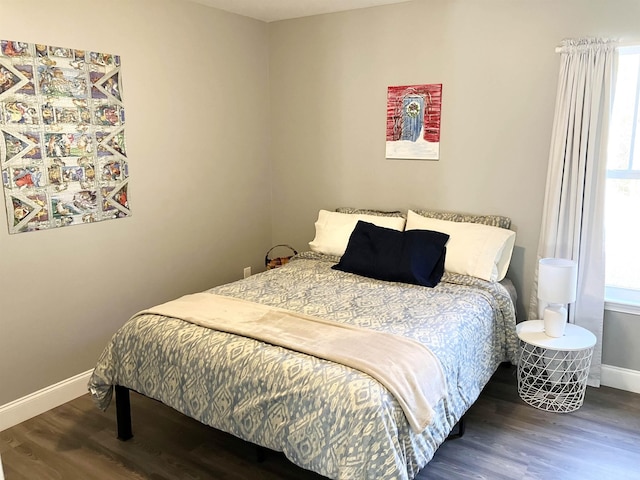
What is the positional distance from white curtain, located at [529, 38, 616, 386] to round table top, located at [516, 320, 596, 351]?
0.21 metres

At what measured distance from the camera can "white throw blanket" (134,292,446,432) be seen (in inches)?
77.6

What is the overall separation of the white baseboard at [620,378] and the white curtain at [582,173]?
0.08 meters

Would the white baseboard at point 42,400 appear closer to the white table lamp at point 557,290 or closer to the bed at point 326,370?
the bed at point 326,370

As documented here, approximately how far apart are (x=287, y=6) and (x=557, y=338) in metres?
2.80

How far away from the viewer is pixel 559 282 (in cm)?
280

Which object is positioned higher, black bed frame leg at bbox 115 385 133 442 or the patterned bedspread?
the patterned bedspread

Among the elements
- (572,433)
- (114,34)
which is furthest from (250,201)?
(572,433)

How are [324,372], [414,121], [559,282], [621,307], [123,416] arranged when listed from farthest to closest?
[414,121], [621,307], [559,282], [123,416], [324,372]

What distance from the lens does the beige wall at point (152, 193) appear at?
110 inches

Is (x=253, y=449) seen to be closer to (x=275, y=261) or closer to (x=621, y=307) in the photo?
(x=275, y=261)

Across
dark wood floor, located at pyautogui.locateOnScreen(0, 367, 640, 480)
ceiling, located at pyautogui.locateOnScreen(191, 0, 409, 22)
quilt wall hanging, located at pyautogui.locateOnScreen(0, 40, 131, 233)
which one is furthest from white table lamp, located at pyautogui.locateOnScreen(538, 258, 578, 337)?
quilt wall hanging, located at pyautogui.locateOnScreen(0, 40, 131, 233)

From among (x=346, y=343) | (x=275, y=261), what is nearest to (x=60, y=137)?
(x=275, y=261)

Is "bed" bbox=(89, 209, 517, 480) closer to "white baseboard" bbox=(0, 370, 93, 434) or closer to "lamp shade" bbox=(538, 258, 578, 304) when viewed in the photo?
"lamp shade" bbox=(538, 258, 578, 304)

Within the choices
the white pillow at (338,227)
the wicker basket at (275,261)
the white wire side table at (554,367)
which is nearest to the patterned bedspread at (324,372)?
the white wire side table at (554,367)
